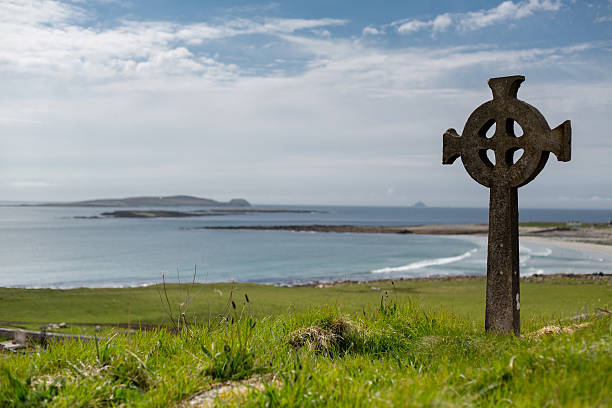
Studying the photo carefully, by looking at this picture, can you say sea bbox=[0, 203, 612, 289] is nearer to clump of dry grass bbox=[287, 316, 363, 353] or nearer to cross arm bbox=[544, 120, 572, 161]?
clump of dry grass bbox=[287, 316, 363, 353]

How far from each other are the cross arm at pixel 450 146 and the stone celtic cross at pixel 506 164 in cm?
20

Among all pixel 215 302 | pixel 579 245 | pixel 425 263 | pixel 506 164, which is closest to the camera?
pixel 506 164

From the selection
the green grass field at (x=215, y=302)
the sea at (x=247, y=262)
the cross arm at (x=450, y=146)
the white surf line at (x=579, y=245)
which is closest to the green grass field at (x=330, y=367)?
the cross arm at (x=450, y=146)

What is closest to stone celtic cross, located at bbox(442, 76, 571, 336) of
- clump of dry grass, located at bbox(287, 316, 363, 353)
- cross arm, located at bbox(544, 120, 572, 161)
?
cross arm, located at bbox(544, 120, 572, 161)

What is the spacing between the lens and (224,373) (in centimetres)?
431

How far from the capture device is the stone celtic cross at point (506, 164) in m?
6.83

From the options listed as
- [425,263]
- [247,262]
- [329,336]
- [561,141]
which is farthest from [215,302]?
[425,263]

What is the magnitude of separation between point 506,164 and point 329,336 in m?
3.65

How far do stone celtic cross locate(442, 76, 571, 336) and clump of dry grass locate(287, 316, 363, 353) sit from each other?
233 centimetres

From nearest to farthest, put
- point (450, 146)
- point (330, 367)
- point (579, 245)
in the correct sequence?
point (330, 367), point (450, 146), point (579, 245)

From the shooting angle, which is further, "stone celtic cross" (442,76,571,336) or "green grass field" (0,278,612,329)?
"green grass field" (0,278,612,329)

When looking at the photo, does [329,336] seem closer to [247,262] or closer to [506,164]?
[506,164]

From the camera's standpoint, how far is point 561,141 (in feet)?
21.8

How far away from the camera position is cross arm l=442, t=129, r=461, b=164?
25.0 ft
